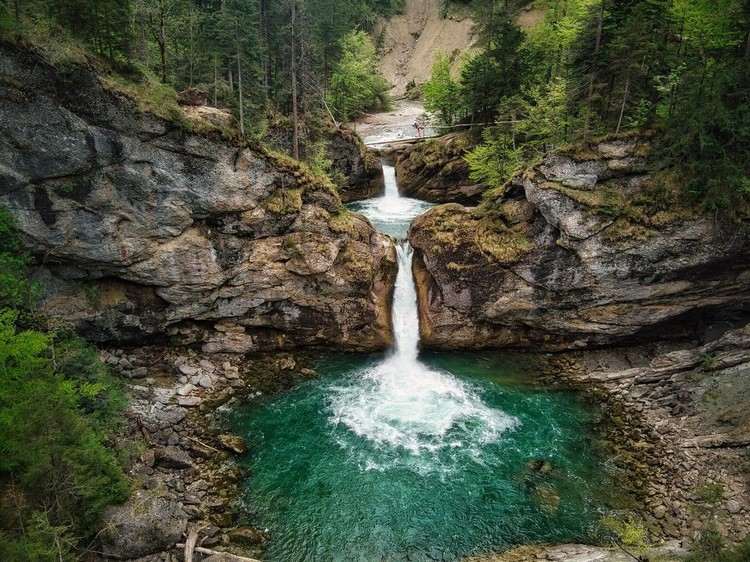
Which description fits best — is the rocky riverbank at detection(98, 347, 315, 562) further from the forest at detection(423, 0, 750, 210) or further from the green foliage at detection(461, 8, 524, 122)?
the green foliage at detection(461, 8, 524, 122)

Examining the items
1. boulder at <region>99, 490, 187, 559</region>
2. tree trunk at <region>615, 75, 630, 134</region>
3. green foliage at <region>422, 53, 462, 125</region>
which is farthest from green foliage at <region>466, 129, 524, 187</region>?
boulder at <region>99, 490, 187, 559</region>

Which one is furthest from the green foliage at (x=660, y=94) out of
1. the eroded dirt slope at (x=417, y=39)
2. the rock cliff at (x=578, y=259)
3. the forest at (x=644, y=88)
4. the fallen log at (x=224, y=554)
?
the eroded dirt slope at (x=417, y=39)

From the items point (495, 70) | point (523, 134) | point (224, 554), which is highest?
point (495, 70)

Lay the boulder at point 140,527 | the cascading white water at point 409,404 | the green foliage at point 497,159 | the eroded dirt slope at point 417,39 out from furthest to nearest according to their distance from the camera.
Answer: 1. the eroded dirt slope at point 417,39
2. the green foliage at point 497,159
3. the cascading white water at point 409,404
4. the boulder at point 140,527

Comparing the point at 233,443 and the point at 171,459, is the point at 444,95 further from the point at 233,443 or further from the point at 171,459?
the point at 171,459

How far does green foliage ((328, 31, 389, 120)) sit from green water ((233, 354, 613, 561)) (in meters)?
33.9

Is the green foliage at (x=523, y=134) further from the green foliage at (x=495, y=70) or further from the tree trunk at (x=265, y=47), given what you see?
the tree trunk at (x=265, y=47)

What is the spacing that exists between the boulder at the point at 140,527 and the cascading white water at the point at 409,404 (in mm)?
7025

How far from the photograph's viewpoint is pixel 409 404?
2041 centimetres

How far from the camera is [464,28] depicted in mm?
74875

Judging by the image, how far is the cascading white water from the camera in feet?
60.6

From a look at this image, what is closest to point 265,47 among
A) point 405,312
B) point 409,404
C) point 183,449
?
point 405,312

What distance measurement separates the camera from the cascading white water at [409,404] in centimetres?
1847

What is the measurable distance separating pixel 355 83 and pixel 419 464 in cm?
4387
